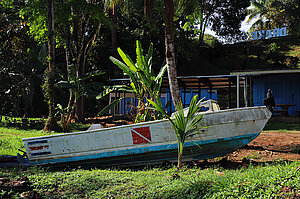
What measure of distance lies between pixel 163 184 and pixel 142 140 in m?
1.76

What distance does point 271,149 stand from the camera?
29.5 feet

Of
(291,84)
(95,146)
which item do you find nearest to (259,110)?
(95,146)

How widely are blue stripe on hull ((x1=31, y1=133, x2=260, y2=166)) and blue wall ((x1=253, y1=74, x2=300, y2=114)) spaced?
14923 mm

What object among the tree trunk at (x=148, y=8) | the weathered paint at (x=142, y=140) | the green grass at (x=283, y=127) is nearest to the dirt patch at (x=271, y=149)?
the weathered paint at (x=142, y=140)

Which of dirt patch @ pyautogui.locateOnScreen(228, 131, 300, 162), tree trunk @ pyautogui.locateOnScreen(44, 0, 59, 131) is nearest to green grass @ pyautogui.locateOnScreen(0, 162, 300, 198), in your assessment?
dirt patch @ pyautogui.locateOnScreen(228, 131, 300, 162)

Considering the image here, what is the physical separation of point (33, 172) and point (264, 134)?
8.48m

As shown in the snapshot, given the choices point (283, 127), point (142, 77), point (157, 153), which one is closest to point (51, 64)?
point (142, 77)

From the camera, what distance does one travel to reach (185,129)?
6.34 m

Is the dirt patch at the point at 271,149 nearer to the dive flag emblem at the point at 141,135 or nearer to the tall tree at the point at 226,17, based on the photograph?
the dive flag emblem at the point at 141,135

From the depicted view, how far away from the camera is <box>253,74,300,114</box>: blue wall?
20422 millimetres

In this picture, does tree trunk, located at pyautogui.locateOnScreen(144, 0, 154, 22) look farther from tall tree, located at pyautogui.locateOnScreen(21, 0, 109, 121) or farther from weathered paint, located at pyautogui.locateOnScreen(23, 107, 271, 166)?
tall tree, located at pyautogui.locateOnScreen(21, 0, 109, 121)

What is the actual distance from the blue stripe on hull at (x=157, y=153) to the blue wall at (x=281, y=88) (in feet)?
49.0

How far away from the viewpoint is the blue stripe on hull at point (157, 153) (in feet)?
23.5

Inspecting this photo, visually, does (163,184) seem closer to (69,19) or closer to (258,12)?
(69,19)
